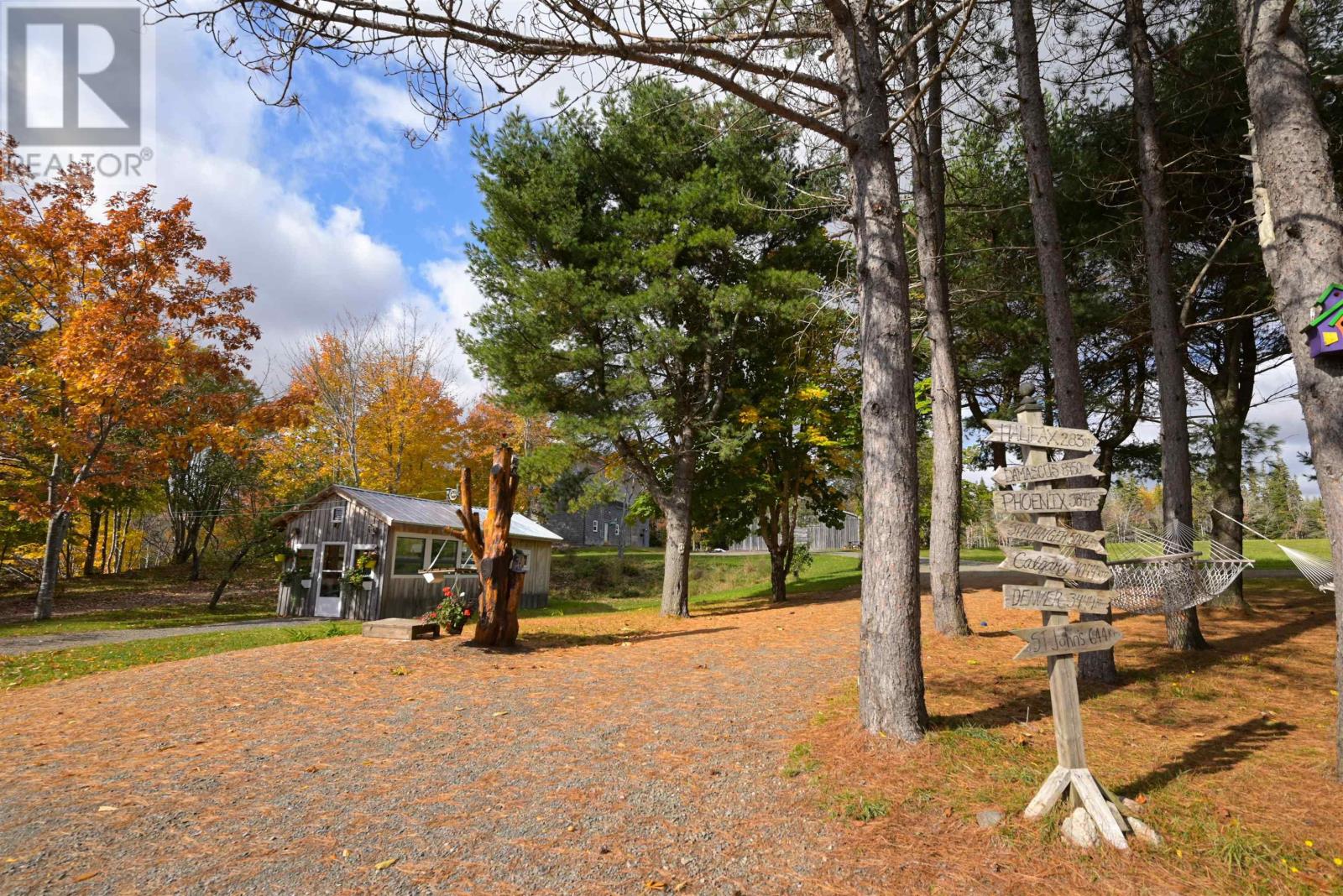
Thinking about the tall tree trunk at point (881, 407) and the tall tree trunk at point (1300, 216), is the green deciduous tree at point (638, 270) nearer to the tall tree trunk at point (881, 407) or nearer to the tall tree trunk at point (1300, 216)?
the tall tree trunk at point (881, 407)

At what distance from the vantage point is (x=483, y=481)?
84.4 ft

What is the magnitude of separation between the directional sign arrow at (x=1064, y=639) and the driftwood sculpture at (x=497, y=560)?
22.1ft

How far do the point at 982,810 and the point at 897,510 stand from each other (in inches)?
76.5

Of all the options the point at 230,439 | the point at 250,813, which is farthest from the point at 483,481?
the point at 250,813

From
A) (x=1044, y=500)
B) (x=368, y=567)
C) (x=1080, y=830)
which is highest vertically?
(x=1044, y=500)

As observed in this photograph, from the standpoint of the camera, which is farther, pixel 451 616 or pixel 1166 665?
pixel 451 616

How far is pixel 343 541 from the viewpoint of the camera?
642 inches

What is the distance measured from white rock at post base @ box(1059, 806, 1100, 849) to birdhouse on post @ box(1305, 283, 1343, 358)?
3211mm

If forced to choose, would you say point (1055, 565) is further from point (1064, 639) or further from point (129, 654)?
point (129, 654)

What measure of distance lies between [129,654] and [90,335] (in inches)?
299

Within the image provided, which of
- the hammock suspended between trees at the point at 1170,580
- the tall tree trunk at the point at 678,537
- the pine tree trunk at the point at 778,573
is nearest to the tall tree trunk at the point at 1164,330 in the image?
the hammock suspended between trees at the point at 1170,580

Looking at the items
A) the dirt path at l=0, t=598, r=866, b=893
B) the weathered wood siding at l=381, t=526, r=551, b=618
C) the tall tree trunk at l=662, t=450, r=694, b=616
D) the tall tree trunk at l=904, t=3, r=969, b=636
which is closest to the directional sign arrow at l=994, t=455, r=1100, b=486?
the dirt path at l=0, t=598, r=866, b=893

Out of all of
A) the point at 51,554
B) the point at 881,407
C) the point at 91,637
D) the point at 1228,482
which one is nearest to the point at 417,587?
the point at 91,637

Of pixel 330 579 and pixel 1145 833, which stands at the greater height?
pixel 1145 833
